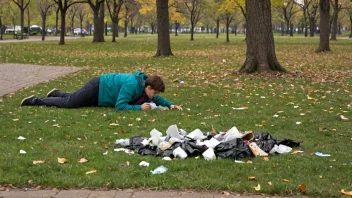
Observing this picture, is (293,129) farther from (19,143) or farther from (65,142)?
(19,143)

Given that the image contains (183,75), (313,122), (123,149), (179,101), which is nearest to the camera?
(123,149)

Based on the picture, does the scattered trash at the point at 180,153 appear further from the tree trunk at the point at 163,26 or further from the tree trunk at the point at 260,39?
the tree trunk at the point at 163,26

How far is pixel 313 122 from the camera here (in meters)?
6.80

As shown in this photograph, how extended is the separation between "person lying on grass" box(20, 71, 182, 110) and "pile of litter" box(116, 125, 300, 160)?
6.21 feet

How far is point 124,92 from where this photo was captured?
24.1 ft

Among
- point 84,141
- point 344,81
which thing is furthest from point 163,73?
point 84,141

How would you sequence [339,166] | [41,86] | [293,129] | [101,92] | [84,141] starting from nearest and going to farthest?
[339,166]
[84,141]
[293,129]
[101,92]
[41,86]

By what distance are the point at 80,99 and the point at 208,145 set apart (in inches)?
141

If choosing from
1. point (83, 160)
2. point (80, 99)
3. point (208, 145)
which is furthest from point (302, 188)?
point (80, 99)

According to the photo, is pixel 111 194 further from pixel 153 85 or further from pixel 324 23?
pixel 324 23

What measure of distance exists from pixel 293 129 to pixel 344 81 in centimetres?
648

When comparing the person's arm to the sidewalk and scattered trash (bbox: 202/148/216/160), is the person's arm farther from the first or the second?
the sidewalk

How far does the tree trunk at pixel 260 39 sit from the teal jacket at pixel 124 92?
635 centimetres

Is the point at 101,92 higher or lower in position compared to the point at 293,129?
higher
